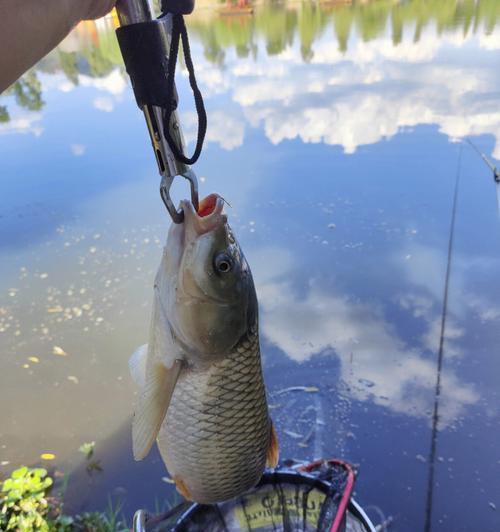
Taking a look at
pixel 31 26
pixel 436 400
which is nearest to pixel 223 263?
pixel 31 26

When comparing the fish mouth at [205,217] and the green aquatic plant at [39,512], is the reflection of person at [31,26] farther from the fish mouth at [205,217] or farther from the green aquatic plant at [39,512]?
the green aquatic plant at [39,512]

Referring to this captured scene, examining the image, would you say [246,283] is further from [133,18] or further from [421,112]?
[421,112]

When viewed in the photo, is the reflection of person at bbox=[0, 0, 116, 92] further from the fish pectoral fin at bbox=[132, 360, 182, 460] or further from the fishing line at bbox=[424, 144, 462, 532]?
the fishing line at bbox=[424, 144, 462, 532]

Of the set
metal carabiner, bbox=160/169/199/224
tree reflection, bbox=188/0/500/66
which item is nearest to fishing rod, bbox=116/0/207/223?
metal carabiner, bbox=160/169/199/224

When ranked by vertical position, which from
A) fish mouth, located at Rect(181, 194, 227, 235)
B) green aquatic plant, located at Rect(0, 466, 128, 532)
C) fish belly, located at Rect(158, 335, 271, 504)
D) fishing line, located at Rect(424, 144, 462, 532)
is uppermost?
fish mouth, located at Rect(181, 194, 227, 235)

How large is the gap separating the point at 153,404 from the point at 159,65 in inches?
26.1

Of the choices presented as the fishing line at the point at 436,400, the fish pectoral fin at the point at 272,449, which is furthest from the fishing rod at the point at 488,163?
the fish pectoral fin at the point at 272,449

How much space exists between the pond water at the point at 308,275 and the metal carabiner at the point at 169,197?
1675 mm

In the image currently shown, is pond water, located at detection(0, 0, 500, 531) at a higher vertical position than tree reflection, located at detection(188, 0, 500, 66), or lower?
higher

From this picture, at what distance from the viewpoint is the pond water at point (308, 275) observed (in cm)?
238

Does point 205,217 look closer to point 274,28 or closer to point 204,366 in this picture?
point 204,366

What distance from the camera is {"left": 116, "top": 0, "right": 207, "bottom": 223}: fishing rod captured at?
3.01 feet

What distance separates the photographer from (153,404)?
1038 millimetres

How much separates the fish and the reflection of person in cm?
40
